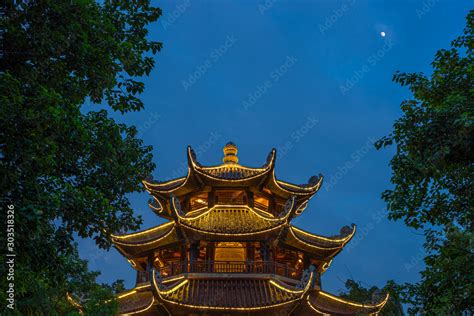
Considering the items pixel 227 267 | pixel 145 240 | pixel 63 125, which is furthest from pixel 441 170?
pixel 145 240

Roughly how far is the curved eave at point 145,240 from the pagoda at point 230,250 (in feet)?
0.13

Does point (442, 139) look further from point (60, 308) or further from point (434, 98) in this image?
point (60, 308)

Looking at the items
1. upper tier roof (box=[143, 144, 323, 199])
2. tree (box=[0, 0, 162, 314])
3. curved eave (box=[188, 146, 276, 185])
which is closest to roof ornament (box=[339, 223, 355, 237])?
upper tier roof (box=[143, 144, 323, 199])

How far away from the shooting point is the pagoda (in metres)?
14.5

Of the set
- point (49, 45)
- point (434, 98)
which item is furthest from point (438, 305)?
point (49, 45)

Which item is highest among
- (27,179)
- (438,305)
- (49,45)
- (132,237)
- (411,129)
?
→ (132,237)

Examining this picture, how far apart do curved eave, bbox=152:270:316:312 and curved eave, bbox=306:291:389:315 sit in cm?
179

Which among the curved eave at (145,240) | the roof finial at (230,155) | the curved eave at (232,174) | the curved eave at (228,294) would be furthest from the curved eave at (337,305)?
the roof finial at (230,155)

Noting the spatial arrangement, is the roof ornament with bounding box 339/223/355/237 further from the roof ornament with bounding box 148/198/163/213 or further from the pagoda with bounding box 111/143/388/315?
the roof ornament with bounding box 148/198/163/213

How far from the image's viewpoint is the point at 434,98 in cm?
925

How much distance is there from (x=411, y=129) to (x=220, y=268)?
31.3 ft

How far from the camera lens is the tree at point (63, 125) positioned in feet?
20.8

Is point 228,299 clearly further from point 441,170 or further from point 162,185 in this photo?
point 441,170

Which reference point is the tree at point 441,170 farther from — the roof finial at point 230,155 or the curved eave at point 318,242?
the roof finial at point 230,155
